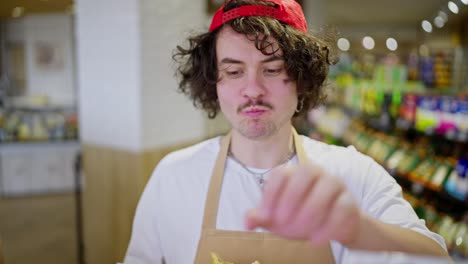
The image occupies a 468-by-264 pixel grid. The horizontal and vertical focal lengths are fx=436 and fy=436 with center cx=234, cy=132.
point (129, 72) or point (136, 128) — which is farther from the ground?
point (129, 72)

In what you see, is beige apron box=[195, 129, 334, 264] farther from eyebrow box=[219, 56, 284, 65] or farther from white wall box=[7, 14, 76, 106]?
white wall box=[7, 14, 76, 106]

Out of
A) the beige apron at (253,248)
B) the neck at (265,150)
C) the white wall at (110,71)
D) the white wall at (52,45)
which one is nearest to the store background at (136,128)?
the white wall at (110,71)

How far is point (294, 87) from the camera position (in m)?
1.19

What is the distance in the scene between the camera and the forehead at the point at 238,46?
1107 millimetres

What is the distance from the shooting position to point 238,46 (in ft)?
3.71

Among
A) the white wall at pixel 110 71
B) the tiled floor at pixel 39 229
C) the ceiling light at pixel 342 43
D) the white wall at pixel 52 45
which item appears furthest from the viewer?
the white wall at pixel 52 45

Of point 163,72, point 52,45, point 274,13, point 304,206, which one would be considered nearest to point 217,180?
point 274,13

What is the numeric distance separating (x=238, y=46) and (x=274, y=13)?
0.43 feet

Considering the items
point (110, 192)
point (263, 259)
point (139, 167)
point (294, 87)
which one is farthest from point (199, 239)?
point (110, 192)

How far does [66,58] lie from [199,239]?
22.8ft

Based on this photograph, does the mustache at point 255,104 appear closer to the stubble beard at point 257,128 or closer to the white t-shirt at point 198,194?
the stubble beard at point 257,128

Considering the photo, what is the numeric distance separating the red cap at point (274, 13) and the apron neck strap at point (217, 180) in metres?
0.33

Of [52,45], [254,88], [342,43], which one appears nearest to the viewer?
[254,88]

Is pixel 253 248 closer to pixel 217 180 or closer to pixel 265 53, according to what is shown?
pixel 217 180
